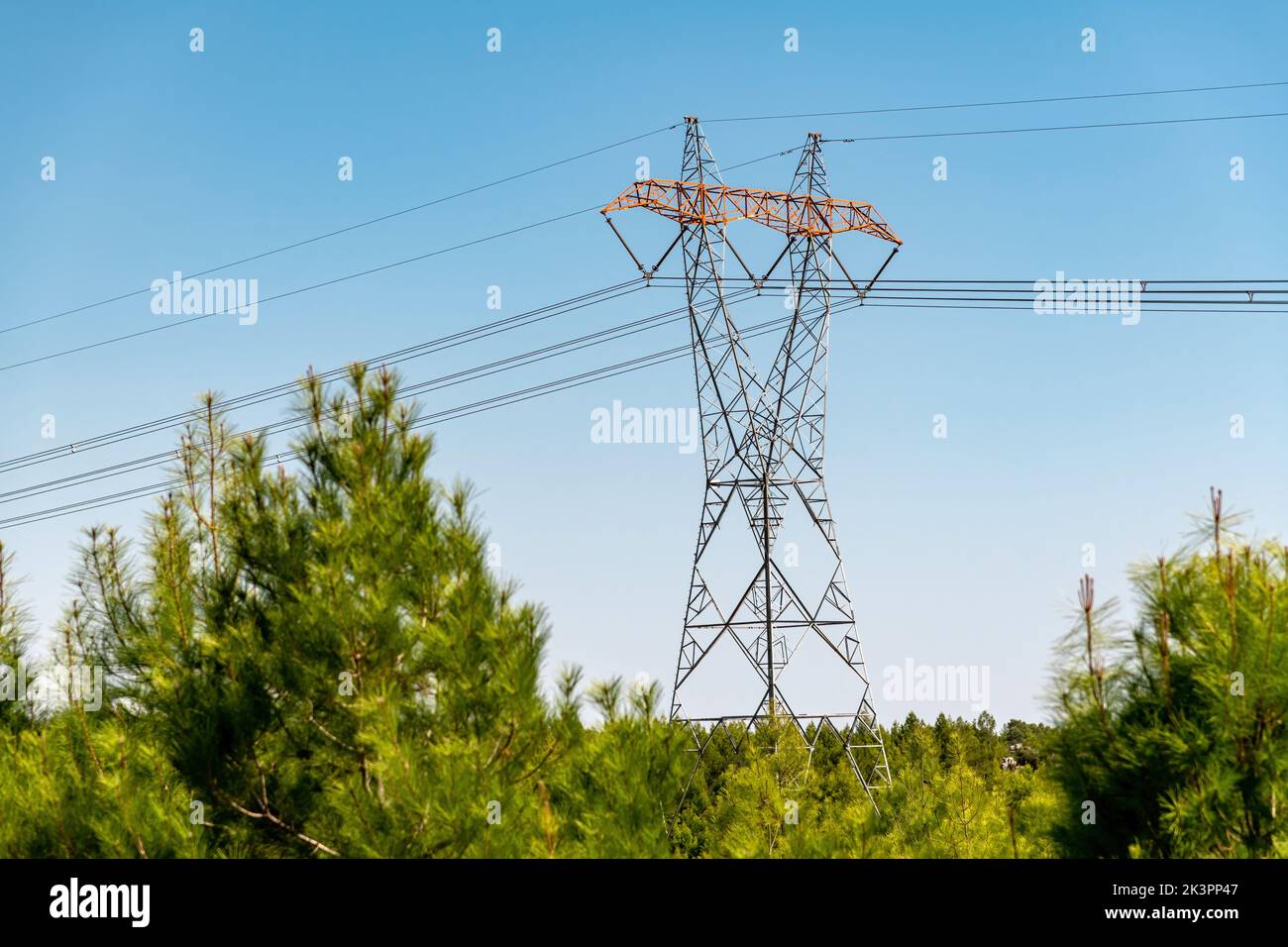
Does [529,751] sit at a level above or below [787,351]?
below

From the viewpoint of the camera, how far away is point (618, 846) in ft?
21.6

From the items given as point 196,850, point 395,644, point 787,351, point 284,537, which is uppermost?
point 787,351

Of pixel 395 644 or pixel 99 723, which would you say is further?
pixel 99 723

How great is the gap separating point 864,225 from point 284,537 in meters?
17.4

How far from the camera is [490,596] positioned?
708 centimetres
